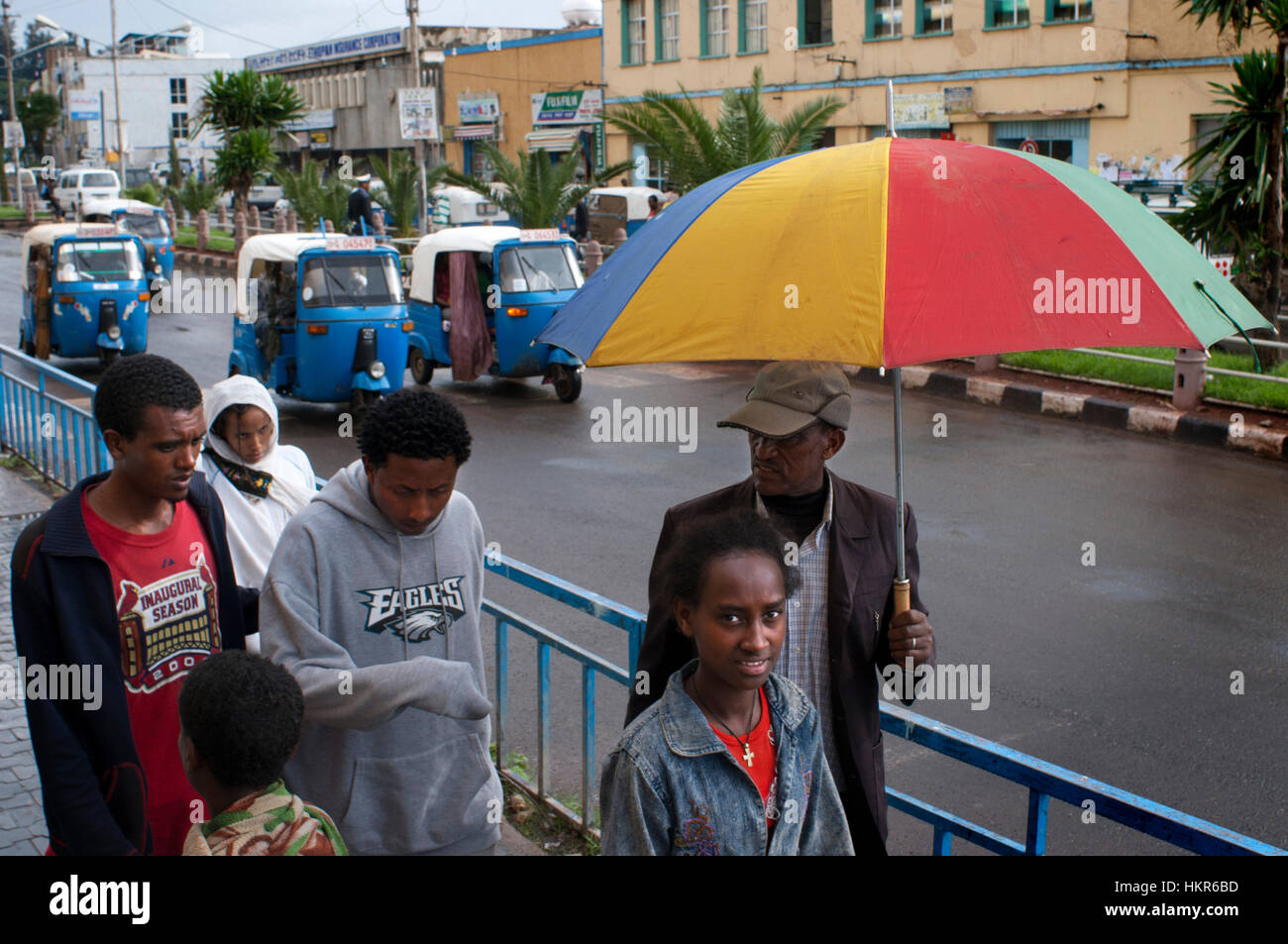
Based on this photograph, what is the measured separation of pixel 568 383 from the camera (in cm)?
1437

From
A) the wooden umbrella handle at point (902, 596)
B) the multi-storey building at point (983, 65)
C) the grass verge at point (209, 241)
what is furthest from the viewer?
the grass verge at point (209, 241)

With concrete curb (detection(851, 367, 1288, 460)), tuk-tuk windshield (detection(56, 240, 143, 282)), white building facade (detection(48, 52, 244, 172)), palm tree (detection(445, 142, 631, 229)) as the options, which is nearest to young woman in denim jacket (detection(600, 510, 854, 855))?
concrete curb (detection(851, 367, 1288, 460))

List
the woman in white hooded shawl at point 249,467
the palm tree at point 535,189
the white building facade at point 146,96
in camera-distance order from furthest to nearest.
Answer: the white building facade at point 146,96
the palm tree at point 535,189
the woman in white hooded shawl at point 249,467

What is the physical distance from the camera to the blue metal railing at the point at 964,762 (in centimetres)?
243

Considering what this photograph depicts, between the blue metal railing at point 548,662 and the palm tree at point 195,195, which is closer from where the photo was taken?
the blue metal railing at point 548,662

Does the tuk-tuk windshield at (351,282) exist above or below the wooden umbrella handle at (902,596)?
above

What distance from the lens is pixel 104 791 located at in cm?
272

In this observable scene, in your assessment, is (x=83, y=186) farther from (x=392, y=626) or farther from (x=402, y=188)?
(x=392, y=626)

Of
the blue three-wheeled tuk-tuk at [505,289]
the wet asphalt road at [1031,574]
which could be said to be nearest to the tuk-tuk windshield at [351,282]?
the wet asphalt road at [1031,574]

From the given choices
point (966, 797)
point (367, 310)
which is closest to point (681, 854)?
point (966, 797)

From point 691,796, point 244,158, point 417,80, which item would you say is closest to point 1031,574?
point 691,796

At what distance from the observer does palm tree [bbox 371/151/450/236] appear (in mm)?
27469

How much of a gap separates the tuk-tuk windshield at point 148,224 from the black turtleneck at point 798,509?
2516 centimetres

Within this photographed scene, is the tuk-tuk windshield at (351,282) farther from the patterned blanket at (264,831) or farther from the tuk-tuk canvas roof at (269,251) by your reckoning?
the patterned blanket at (264,831)
